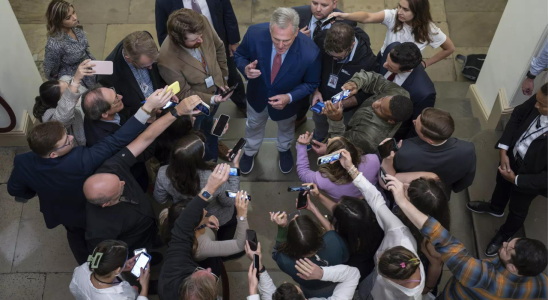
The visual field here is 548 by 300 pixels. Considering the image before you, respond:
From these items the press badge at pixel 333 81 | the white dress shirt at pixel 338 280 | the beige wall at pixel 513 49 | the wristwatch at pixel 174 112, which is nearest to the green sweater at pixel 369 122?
the press badge at pixel 333 81

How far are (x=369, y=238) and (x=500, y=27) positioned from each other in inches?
121

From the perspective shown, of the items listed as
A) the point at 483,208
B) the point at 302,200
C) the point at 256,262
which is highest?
the point at 256,262

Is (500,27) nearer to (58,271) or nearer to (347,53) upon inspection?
(347,53)

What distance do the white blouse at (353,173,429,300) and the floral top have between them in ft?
8.82

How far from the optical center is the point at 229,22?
487cm

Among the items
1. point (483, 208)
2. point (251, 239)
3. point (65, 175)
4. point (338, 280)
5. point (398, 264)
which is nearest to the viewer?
point (398, 264)

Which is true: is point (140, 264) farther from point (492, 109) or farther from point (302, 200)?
point (492, 109)

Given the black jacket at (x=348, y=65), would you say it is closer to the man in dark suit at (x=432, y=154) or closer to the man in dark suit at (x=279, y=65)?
the man in dark suit at (x=279, y=65)

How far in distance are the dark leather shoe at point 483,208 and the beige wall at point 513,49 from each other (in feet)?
3.76

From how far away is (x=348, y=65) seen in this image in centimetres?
402

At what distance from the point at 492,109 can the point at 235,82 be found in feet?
9.23

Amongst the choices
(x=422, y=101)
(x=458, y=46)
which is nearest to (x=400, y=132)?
(x=422, y=101)

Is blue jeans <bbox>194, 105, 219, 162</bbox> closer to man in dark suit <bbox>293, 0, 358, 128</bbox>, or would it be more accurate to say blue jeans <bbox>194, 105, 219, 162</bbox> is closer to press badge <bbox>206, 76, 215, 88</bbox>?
press badge <bbox>206, 76, 215, 88</bbox>

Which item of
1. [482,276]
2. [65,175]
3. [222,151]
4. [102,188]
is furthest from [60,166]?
[482,276]
